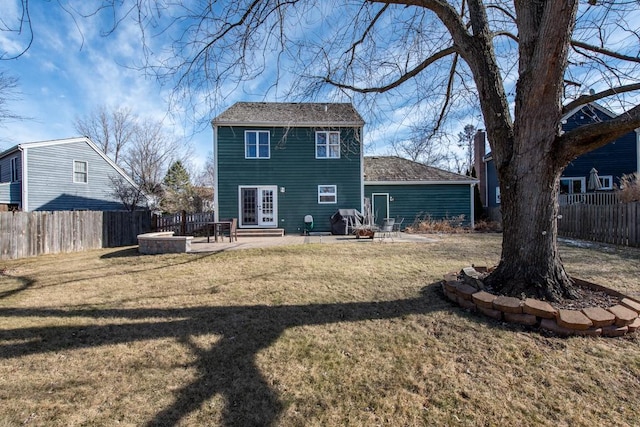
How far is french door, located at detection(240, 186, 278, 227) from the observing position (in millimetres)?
14703

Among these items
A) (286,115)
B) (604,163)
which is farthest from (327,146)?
(604,163)

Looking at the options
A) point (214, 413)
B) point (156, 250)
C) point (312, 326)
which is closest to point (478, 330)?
point (312, 326)

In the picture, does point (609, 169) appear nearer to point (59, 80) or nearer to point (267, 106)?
point (267, 106)

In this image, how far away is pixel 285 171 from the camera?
14789mm

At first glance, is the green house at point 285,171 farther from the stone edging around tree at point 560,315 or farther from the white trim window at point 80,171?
the stone edging around tree at point 560,315

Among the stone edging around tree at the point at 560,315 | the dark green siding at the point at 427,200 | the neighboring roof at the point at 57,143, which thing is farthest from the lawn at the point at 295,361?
the neighboring roof at the point at 57,143

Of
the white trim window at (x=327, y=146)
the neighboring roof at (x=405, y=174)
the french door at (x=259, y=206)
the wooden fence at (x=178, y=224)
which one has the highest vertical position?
the white trim window at (x=327, y=146)

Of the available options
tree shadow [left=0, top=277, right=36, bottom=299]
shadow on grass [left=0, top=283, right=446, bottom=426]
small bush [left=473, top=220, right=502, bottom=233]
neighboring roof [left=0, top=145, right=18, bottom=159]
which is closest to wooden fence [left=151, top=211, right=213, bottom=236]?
tree shadow [left=0, top=277, right=36, bottom=299]

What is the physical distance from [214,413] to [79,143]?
22033mm

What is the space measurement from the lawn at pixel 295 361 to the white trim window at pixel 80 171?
53.5 ft

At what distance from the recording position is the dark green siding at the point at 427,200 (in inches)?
652

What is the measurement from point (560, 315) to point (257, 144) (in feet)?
44.9

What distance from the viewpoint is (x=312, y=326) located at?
3588 millimetres

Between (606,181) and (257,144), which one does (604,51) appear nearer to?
(257,144)
